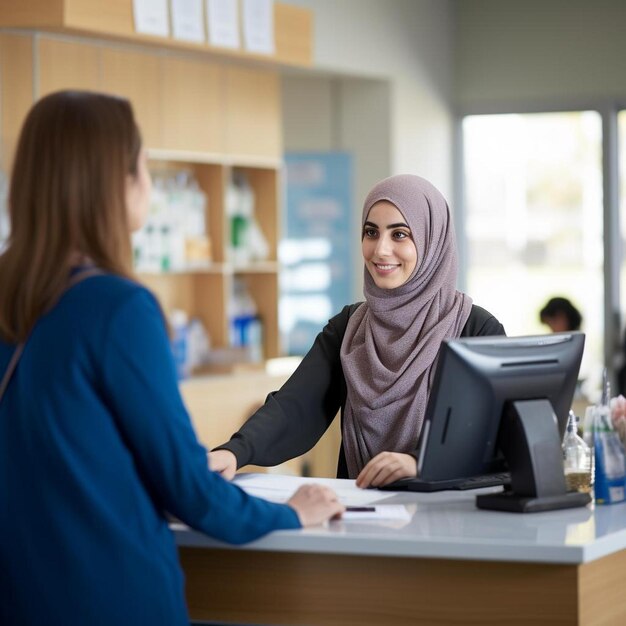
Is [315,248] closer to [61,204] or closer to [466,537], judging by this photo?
[466,537]

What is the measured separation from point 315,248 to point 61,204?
19.3 feet

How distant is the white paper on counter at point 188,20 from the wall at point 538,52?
112 inches

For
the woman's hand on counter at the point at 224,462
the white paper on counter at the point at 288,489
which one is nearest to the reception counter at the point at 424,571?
the white paper on counter at the point at 288,489

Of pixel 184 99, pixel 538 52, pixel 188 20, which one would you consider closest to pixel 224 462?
pixel 188 20

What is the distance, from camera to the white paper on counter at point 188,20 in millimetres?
5516

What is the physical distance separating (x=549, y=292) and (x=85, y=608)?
6.41m

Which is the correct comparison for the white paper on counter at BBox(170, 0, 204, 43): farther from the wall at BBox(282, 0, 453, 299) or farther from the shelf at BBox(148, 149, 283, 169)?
the wall at BBox(282, 0, 453, 299)

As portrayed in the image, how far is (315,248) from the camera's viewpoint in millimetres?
7762

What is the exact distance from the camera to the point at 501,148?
A: 810 cm

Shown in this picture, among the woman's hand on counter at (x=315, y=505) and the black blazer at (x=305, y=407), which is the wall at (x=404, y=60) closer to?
the black blazer at (x=305, y=407)

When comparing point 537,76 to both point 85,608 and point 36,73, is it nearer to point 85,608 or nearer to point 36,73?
point 36,73

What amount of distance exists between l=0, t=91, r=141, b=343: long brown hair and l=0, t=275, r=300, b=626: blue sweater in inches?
1.6

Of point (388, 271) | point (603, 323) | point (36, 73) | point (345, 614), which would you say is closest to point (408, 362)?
point (388, 271)

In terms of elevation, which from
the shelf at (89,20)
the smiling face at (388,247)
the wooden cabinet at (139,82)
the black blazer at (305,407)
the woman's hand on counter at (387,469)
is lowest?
the woman's hand on counter at (387,469)
